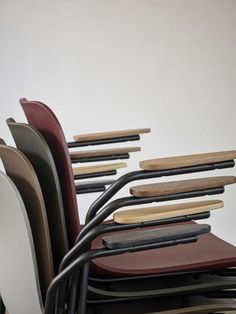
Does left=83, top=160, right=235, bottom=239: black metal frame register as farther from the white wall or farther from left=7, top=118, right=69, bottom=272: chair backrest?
the white wall

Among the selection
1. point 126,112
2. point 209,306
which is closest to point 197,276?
point 209,306

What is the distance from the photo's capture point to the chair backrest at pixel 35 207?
91 cm

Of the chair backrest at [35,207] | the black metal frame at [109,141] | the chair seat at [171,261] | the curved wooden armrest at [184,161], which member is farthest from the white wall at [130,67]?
the curved wooden armrest at [184,161]

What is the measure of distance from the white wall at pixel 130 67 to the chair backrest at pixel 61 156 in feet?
4.76

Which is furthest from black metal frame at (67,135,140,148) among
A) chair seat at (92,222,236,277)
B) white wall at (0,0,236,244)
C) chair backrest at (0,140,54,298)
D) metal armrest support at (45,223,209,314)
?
white wall at (0,0,236,244)

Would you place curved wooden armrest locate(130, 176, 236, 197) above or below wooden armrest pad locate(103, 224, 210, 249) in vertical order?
above

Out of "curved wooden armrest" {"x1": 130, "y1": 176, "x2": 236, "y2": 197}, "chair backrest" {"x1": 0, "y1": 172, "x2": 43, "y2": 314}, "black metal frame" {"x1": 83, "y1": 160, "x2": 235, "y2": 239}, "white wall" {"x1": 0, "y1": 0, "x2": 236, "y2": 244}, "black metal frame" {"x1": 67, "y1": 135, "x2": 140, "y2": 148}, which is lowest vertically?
"chair backrest" {"x1": 0, "y1": 172, "x2": 43, "y2": 314}

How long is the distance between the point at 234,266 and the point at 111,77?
1593 mm

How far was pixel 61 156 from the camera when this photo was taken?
3.18 feet

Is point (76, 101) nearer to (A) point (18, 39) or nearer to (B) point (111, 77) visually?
(B) point (111, 77)

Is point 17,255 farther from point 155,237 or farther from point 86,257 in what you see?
point 155,237

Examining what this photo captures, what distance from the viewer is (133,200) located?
2.93 ft

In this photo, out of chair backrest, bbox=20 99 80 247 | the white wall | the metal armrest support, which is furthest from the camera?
the white wall

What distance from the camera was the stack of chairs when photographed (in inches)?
34.9
